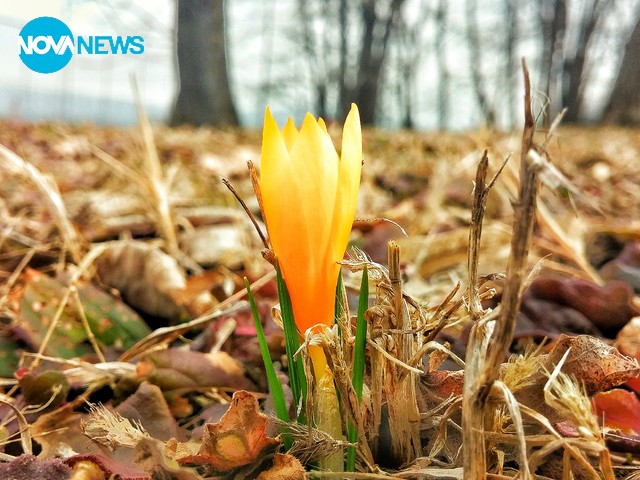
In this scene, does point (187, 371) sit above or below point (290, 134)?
below

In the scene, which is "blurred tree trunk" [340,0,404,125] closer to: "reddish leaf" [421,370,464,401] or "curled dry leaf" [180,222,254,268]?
"curled dry leaf" [180,222,254,268]

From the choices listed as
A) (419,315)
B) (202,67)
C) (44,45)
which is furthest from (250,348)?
(202,67)

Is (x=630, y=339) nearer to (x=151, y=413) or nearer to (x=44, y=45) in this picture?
(x=151, y=413)

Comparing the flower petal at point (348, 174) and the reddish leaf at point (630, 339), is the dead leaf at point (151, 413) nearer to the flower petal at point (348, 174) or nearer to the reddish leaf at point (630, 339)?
the flower petal at point (348, 174)

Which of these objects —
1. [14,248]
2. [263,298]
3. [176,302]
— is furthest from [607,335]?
[14,248]

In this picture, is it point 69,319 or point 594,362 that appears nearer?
point 594,362

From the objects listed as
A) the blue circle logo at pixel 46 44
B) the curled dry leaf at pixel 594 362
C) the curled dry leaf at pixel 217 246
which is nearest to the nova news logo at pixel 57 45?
the blue circle logo at pixel 46 44
